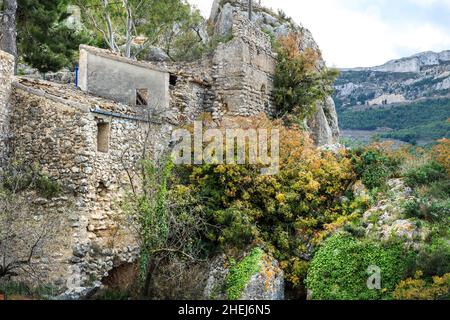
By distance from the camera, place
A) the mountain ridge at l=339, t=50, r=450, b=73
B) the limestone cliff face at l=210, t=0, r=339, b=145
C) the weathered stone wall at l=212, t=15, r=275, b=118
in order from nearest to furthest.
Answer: the weathered stone wall at l=212, t=15, r=275, b=118
the limestone cliff face at l=210, t=0, r=339, b=145
the mountain ridge at l=339, t=50, r=450, b=73

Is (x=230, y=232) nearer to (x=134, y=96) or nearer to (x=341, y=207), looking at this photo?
(x=341, y=207)

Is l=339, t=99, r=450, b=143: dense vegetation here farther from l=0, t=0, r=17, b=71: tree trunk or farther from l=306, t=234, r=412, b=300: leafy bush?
l=0, t=0, r=17, b=71: tree trunk

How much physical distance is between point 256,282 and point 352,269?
2.43m

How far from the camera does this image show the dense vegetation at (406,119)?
123 ft

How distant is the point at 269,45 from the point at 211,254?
1022cm


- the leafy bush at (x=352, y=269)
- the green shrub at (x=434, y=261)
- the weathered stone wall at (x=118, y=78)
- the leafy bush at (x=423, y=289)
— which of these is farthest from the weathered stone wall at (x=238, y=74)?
the leafy bush at (x=423, y=289)

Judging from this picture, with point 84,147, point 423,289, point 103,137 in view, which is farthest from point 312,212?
point 84,147

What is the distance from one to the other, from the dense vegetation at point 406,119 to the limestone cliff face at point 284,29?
34.2 ft

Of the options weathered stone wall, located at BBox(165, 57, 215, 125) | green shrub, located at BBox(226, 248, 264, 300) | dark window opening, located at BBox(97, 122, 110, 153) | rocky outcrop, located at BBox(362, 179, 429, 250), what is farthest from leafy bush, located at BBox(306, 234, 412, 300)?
weathered stone wall, located at BBox(165, 57, 215, 125)

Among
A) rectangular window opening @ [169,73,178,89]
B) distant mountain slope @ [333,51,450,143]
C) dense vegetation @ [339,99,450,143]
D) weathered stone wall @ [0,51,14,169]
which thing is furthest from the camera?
distant mountain slope @ [333,51,450,143]

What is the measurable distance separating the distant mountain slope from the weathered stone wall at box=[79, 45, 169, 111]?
74.3ft

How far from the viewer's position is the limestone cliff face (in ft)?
84.7

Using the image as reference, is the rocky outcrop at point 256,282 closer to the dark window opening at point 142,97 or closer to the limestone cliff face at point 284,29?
the dark window opening at point 142,97

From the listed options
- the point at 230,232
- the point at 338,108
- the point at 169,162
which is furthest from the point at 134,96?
the point at 338,108
